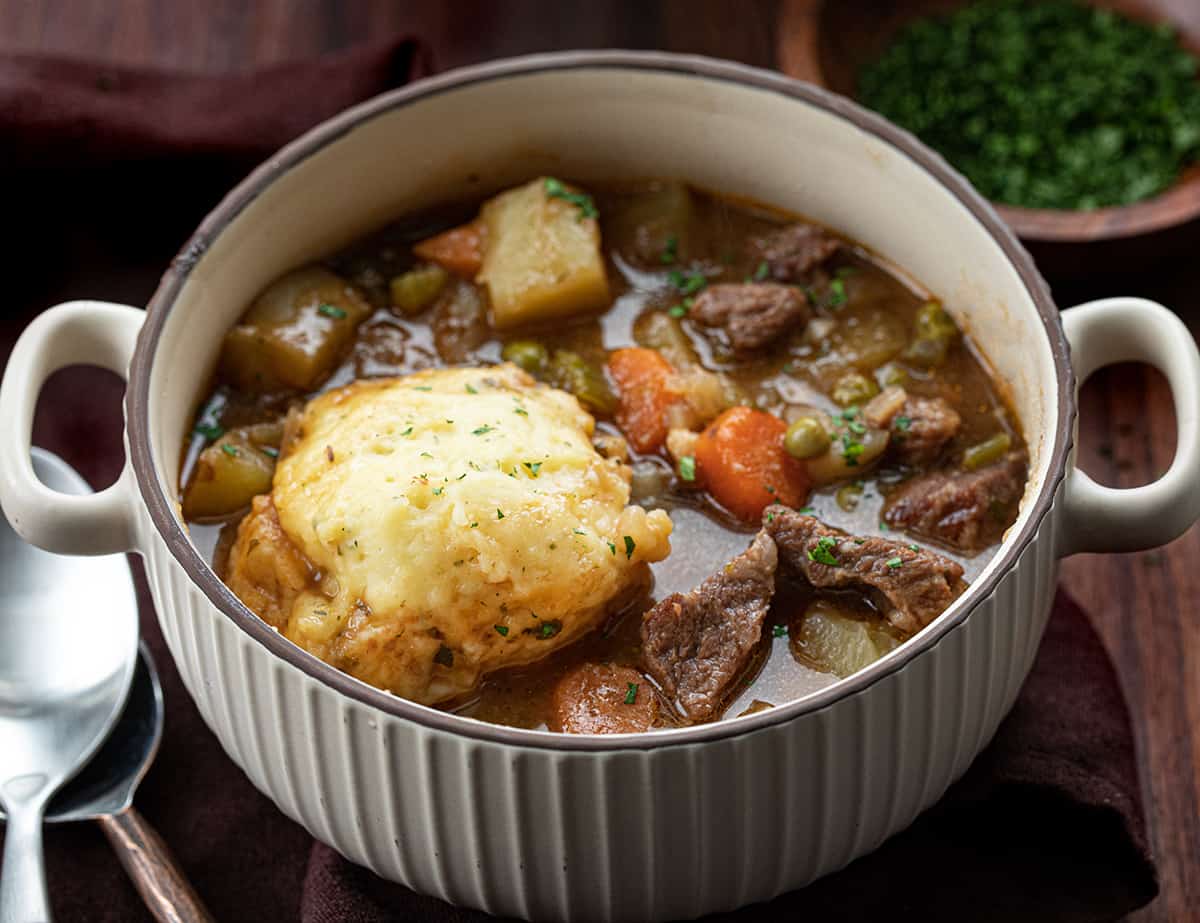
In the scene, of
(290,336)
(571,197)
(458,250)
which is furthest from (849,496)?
(290,336)

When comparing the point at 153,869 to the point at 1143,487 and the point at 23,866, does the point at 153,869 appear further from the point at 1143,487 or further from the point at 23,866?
the point at 1143,487

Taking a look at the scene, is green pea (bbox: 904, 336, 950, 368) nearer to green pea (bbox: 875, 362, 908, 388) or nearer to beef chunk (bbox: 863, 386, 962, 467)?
green pea (bbox: 875, 362, 908, 388)

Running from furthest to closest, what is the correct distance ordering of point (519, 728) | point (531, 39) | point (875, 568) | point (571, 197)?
point (531, 39) < point (571, 197) < point (875, 568) < point (519, 728)

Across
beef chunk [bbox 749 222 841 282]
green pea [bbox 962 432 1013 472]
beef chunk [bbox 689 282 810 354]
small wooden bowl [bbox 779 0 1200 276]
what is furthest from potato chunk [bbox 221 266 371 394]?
small wooden bowl [bbox 779 0 1200 276]

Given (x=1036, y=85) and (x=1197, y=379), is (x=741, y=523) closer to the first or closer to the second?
(x=1197, y=379)

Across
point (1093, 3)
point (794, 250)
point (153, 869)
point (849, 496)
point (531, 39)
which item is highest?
point (1093, 3)

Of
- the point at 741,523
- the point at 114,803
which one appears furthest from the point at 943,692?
the point at 114,803

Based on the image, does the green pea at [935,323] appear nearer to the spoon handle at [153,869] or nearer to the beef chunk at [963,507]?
the beef chunk at [963,507]
